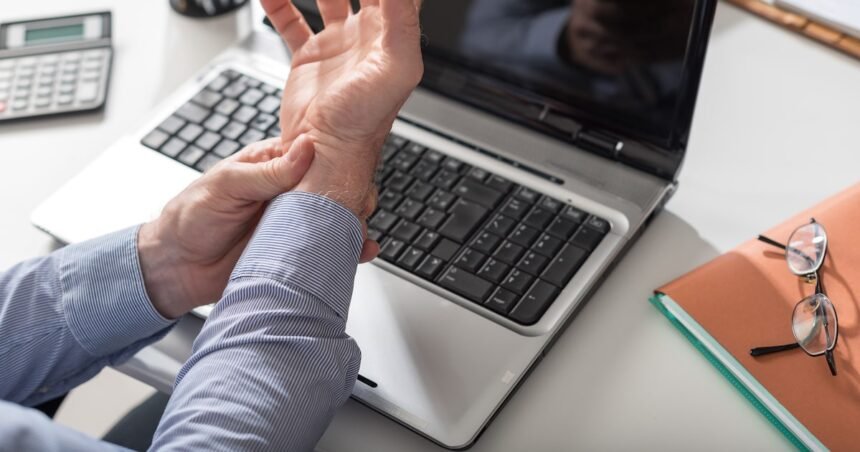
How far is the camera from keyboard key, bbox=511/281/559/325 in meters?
0.81

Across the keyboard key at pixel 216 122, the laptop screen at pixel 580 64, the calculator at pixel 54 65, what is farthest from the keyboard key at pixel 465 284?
the calculator at pixel 54 65

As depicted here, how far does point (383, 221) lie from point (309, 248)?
0.17 metres

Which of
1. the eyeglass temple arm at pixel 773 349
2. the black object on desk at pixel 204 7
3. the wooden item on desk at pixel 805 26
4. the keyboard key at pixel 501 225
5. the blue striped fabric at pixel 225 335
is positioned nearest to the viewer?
the blue striped fabric at pixel 225 335

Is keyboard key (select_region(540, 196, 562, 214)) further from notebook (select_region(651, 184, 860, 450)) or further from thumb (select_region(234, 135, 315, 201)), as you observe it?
thumb (select_region(234, 135, 315, 201))

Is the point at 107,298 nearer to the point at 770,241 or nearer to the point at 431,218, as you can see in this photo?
the point at 431,218

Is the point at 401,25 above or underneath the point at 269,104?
above

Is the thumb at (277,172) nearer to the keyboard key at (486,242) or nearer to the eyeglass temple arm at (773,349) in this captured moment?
the keyboard key at (486,242)

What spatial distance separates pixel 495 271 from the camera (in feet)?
2.77

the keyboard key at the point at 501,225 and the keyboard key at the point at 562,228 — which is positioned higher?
the keyboard key at the point at 562,228

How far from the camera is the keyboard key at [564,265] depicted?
2.74 ft

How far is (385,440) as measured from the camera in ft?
2.52

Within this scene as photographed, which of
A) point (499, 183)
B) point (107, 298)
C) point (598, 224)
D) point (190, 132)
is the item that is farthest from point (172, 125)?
point (598, 224)

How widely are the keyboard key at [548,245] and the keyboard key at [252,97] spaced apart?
0.36 meters

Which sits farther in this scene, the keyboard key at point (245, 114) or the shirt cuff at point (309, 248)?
the keyboard key at point (245, 114)
